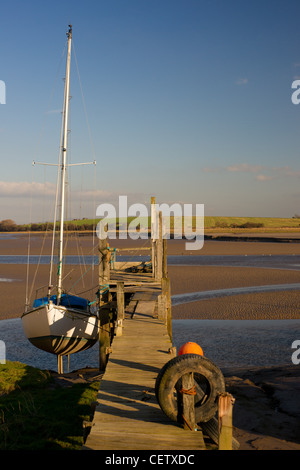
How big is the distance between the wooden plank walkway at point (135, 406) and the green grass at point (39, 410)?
112cm

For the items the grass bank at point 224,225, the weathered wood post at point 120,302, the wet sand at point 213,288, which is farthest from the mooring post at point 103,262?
the grass bank at point 224,225

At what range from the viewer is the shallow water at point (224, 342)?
56.2ft

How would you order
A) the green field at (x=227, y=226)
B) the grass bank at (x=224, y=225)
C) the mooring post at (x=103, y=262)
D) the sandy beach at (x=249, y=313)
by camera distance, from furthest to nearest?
the grass bank at (x=224, y=225)
the green field at (x=227, y=226)
the mooring post at (x=103, y=262)
the sandy beach at (x=249, y=313)

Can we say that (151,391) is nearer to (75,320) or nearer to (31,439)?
(31,439)

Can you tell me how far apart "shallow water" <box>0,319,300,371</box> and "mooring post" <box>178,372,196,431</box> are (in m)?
9.05

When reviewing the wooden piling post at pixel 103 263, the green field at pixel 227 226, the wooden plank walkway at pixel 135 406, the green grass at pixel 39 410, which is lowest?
the green grass at pixel 39 410

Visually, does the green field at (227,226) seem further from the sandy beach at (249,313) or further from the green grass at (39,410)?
the green grass at (39,410)

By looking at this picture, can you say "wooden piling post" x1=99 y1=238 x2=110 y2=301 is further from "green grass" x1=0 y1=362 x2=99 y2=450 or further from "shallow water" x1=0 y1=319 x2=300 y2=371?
"green grass" x1=0 y1=362 x2=99 y2=450

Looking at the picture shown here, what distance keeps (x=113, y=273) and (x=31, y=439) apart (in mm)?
11916

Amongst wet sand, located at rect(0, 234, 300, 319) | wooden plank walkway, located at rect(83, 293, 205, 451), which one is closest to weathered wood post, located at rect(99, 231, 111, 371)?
wet sand, located at rect(0, 234, 300, 319)

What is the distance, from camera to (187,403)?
7363 mm

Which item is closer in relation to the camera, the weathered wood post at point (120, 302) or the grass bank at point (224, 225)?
the weathered wood post at point (120, 302)

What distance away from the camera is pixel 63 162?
21.6 metres
